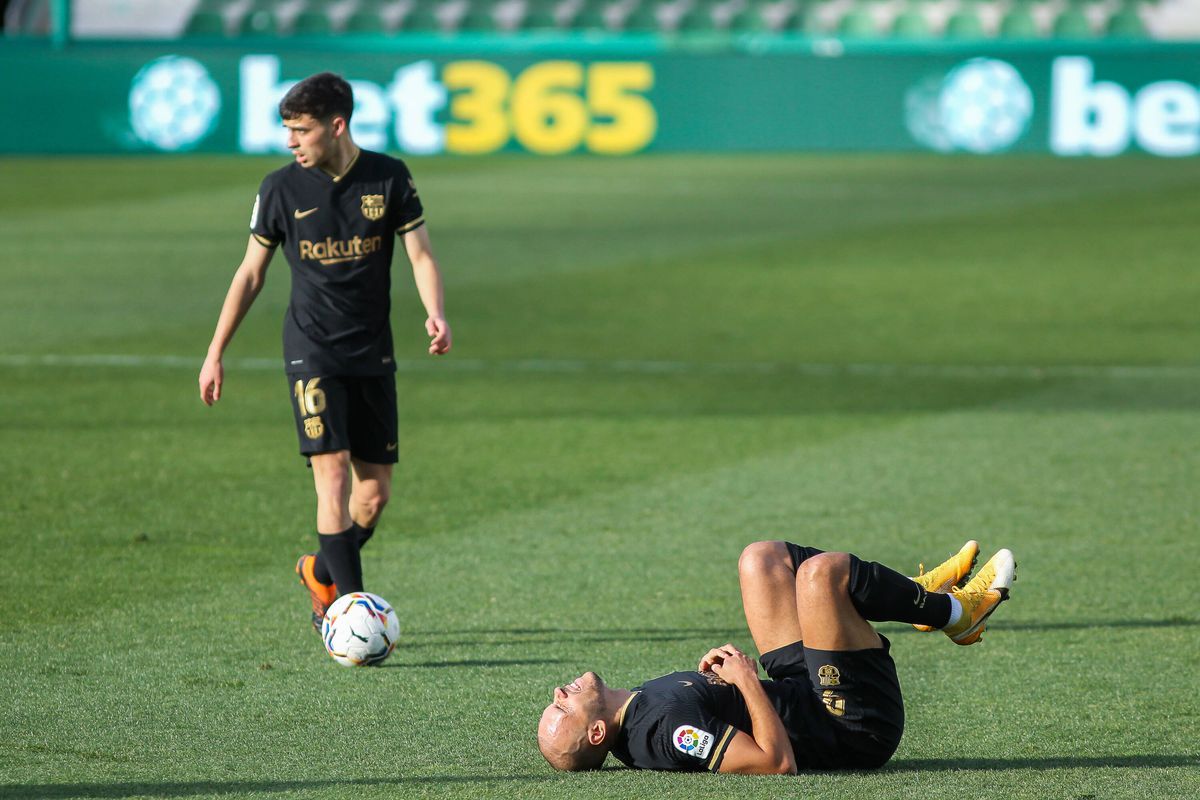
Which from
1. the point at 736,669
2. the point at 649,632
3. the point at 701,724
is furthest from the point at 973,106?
the point at 701,724

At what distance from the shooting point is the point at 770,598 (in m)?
5.23

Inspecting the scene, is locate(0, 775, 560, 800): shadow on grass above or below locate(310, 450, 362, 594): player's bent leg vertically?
below

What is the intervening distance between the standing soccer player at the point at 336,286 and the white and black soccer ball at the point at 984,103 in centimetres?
2038

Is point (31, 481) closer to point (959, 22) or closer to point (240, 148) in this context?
point (240, 148)

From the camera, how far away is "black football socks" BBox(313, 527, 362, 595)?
606 centimetres

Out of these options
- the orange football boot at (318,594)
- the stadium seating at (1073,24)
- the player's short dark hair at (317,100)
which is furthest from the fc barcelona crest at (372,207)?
the stadium seating at (1073,24)

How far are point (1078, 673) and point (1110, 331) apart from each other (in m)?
8.70

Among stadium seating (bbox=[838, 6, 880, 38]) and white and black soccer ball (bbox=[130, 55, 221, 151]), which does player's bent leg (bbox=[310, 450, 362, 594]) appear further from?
stadium seating (bbox=[838, 6, 880, 38])

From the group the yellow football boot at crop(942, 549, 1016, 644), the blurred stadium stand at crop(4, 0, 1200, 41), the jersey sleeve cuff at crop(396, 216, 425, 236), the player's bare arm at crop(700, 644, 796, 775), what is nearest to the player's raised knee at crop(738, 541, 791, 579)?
the player's bare arm at crop(700, 644, 796, 775)

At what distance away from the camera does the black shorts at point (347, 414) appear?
19.9ft

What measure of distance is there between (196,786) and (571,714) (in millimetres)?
975

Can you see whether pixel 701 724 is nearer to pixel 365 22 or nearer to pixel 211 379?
pixel 211 379

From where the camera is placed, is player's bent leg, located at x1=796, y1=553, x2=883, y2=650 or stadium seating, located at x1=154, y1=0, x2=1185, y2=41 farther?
stadium seating, located at x1=154, y1=0, x2=1185, y2=41

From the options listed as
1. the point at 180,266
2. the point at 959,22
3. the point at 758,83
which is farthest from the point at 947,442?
the point at 959,22
